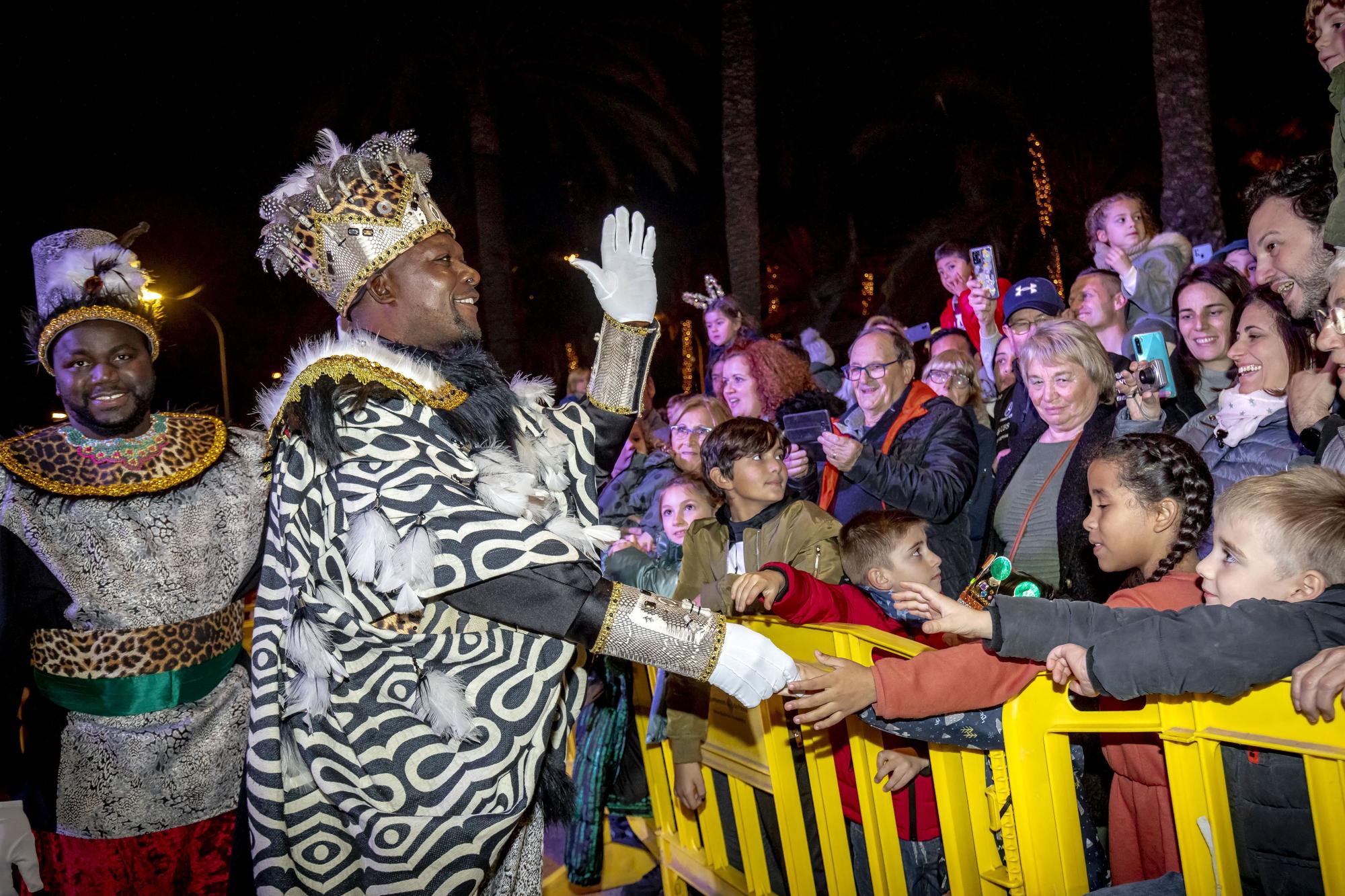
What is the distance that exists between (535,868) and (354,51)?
13391 millimetres

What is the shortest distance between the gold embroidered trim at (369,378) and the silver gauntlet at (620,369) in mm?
619

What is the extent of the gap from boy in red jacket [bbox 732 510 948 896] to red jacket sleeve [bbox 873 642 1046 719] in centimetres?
58

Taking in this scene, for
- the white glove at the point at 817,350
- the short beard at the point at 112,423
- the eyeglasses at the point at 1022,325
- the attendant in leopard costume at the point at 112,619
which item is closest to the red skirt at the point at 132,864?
the attendant in leopard costume at the point at 112,619

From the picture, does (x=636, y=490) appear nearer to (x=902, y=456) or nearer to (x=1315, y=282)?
(x=902, y=456)

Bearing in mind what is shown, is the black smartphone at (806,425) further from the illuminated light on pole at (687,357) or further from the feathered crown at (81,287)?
the illuminated light on pole at (687,357)

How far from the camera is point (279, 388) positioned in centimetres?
297

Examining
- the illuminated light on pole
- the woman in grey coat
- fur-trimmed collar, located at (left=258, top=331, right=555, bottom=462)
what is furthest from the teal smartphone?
the illuminated light on pole

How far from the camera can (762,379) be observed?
21.0 ft

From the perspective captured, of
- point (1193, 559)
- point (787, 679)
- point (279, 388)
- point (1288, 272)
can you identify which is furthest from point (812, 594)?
point (1288, 272)

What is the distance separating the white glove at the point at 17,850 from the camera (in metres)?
3.20

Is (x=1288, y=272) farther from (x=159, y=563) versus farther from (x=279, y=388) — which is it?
(x=159, y=563)

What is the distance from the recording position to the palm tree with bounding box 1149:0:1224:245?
8.38 m

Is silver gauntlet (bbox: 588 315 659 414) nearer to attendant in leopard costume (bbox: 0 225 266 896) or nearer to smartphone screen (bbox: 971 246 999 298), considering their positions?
attendant in leopard costume (bbox: 0 225 266 896)

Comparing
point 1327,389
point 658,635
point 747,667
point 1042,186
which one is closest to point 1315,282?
point 1327,389
